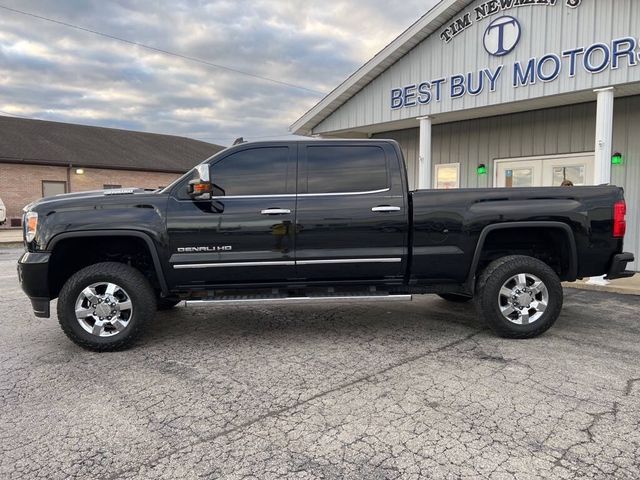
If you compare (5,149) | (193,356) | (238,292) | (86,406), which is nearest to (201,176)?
(238,292)

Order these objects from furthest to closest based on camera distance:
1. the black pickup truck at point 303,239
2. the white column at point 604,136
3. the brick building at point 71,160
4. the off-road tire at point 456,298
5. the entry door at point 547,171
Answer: the brick building at point 71,160, the entry door at point 547,171, the white column at point 604,136, the off-road tire at point 456,298, the black pickup truck at point 303,239

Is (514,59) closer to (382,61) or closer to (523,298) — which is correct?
(382,61)

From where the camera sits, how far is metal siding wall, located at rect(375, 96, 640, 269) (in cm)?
927

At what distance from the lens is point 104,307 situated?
15.1 ft

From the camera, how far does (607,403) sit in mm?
3439

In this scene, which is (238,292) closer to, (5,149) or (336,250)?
(336,250)

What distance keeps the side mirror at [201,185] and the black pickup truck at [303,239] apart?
2 cm

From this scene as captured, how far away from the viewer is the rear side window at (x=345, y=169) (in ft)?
16.2

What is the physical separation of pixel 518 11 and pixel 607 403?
786 cm

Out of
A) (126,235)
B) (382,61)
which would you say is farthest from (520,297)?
(382,61)

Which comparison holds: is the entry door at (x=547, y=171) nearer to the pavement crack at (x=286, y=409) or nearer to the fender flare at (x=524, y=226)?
the fender flare at (x=524, y=226)

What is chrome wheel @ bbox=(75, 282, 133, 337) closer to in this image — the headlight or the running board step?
the running board step

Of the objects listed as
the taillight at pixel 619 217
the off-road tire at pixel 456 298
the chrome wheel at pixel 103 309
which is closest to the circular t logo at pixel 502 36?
the off-road tire at pixel 456 298

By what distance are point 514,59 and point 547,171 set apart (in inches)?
108
